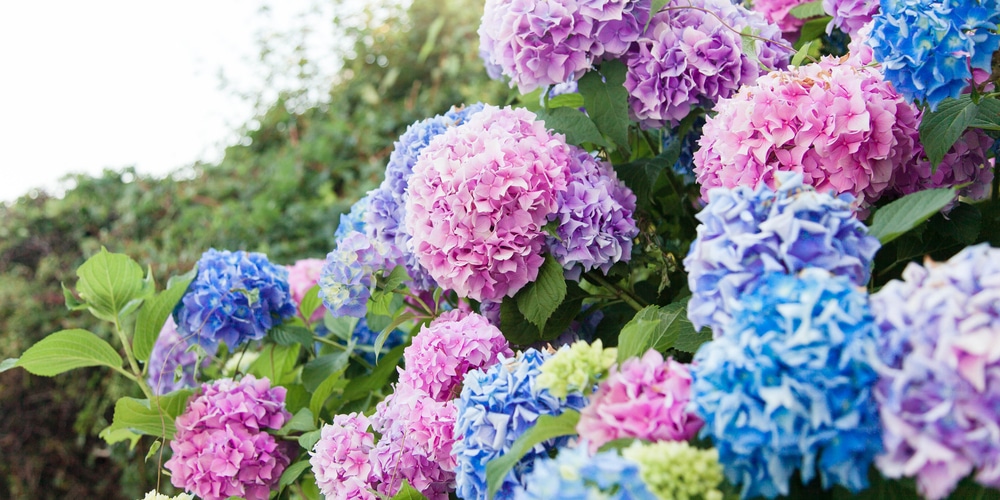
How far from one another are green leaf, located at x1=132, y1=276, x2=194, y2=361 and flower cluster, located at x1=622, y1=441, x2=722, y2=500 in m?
1.06

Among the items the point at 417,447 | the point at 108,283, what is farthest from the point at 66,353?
the point at 417,447

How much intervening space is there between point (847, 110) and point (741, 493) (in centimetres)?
58

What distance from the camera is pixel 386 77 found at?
442cm

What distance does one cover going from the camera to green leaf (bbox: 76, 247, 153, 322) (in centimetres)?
149

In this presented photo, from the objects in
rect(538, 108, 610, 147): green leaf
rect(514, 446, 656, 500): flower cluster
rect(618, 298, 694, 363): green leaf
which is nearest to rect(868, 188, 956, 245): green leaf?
rect(618, 298, 694, 363): green leaf

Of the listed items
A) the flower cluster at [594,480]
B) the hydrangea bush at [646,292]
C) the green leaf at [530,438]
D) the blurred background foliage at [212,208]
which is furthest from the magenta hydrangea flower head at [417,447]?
the blurred background foliage at [212,208]

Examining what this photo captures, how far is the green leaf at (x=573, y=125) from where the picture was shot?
1.32 meters

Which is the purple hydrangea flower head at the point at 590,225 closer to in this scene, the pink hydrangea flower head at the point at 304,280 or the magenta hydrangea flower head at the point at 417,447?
the magenta hydrangea flower head at the point at 417,447

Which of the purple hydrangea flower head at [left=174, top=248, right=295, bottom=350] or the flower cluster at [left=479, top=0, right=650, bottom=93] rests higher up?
the flower cluster at [left=479, top=0, right=650, bottom=93]

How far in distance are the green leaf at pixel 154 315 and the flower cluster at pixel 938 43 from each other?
123cm

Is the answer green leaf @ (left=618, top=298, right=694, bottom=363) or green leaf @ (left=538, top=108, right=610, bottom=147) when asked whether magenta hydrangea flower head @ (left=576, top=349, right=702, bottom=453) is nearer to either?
green leaf @ (left=618, top=298, right=694, bottom=363)

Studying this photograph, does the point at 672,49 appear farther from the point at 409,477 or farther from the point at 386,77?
the point at 386,77

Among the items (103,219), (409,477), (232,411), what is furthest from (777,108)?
(103,219)

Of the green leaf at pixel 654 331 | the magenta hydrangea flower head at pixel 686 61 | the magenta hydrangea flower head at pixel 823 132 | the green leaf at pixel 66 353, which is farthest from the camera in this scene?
the green leaf at pixel 66 353
